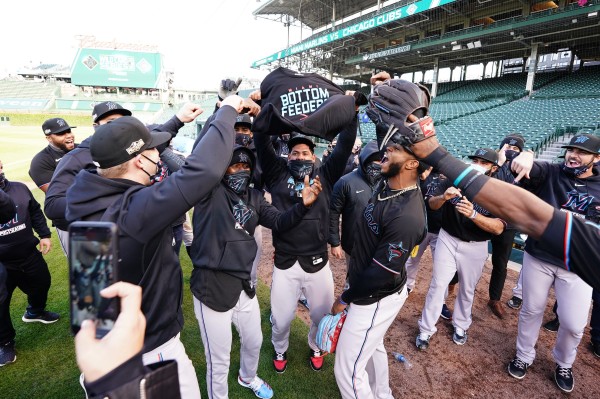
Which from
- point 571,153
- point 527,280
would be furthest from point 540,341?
point 571,153

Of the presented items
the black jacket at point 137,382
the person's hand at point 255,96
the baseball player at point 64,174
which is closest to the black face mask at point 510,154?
the person's hand at point 255,96

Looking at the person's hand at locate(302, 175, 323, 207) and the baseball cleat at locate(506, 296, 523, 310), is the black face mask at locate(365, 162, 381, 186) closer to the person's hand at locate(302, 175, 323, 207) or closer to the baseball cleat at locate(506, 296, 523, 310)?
the person's hand at locate(302, 175, 323, 207)

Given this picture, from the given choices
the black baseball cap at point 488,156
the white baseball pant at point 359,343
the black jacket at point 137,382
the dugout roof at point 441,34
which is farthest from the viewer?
the dugout roof at point 441,34

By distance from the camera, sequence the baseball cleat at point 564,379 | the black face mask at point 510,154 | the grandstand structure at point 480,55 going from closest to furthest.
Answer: the baseball cleat at point 564,379 < the black face mask at point 510,154 < the grandstand structure at point 480,55

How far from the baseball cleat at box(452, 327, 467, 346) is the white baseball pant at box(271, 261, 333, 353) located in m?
1.76

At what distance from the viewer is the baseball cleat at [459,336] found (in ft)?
12.0

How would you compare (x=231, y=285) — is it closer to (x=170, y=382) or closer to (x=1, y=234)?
(x=170, y=382)

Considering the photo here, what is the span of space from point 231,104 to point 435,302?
3.17 m

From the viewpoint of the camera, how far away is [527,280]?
321cm

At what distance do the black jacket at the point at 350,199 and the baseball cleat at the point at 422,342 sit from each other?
127cm

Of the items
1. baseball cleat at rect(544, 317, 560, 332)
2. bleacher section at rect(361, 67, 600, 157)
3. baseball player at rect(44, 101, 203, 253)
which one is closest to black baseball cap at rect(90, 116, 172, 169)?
baseball player at rect(44, 101, 203, 253)

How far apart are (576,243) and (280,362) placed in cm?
274

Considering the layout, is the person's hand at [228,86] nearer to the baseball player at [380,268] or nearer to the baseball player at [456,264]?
the baseball player at [380,268]

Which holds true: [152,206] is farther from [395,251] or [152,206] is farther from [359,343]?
[359,343]
